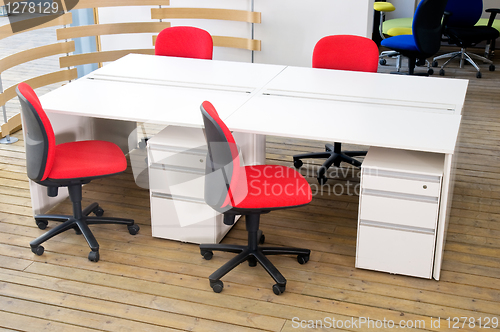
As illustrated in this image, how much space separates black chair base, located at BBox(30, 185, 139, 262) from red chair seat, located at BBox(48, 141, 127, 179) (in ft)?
0.55

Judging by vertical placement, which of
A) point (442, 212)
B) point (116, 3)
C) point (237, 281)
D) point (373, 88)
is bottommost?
point (237, 281)

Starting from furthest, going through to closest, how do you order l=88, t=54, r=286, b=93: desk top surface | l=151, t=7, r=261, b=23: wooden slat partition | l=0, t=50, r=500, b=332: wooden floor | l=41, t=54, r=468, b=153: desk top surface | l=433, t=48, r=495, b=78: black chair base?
l=433, t=48, r=495, b=78: black chair base → l=151, t=7, r=261, b=23: wooden slat partition → l=88, t=54, r=286, b=93: desk top surface → l=41, t=54, r=468, b=153: desk top surface → l=0, t=50, r=500, b=332: wooden floor

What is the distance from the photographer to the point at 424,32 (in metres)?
5.07

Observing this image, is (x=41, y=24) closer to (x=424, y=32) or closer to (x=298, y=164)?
(x=298, y=164)

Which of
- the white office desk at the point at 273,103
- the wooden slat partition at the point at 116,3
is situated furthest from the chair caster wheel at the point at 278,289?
the wooden slat partition at the point at 116,3

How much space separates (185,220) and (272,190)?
2.08 feet

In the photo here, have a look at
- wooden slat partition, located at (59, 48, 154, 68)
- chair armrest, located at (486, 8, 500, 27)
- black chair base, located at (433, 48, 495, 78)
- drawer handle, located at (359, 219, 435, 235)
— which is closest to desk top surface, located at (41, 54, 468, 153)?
drawer handle, located at (359, 219, 435, 235)

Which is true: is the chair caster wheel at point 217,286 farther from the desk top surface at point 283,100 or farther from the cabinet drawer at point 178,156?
the desk top surface at point 283,100

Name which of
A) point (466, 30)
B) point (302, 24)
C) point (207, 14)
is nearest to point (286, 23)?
point (302, 24)

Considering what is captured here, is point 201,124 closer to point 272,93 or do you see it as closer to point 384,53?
point 272,93

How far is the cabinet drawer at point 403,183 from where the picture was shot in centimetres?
253

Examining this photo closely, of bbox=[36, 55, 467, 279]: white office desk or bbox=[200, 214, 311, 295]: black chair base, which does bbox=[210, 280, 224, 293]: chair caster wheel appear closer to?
bbox=[200, 214, 311, 295]: black chair base

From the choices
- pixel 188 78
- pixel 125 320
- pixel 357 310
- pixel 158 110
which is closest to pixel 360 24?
pixel 188 78

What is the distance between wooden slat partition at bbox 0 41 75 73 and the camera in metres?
4.34
